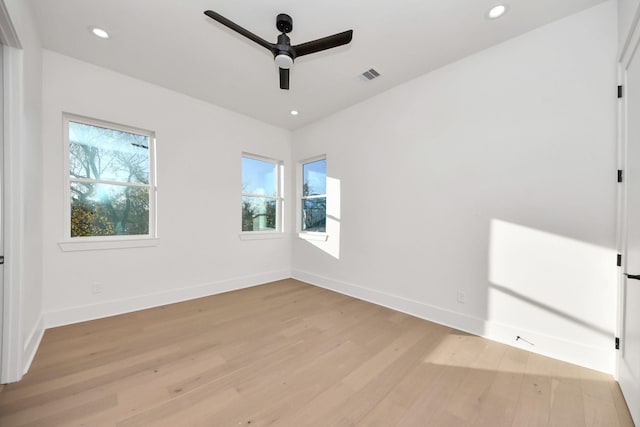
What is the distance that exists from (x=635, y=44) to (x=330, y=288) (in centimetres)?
373

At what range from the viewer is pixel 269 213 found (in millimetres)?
4527

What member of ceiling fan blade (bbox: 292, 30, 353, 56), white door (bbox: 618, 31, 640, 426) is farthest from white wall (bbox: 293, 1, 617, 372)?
ceiling fan blade (bbox: 292, 30, 353, 56)

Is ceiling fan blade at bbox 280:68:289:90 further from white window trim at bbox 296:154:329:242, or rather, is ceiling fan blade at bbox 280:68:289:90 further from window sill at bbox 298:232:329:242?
window sill at bbox 298:232:329:242

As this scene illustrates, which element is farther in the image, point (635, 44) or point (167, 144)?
point (167, 144)

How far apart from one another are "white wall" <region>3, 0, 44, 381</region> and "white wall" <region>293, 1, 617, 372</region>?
10.7 feet

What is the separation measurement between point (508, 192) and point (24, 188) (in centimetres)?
400

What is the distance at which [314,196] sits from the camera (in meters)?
4.36

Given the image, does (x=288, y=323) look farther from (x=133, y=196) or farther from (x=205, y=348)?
(x=133, y=196)

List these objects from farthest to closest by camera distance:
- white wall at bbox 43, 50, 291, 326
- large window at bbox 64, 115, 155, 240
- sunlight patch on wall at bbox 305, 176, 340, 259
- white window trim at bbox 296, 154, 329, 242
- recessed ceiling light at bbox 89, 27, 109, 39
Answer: white window trim at bbox 296, 154, 329, 242, sunlight patch on wall at bbox 305, 176, 340, 259, large window at bbox 64, 115, 155, 240, white wall at bbox 43, 50, 291, 326, recessed ceiling light at bbox 89, 27, 109, 39

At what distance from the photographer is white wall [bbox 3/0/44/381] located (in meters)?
1.67

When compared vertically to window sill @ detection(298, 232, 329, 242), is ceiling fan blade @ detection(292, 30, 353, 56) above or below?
above

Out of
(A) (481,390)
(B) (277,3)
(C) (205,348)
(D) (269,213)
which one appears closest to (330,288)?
(D) (269,213)

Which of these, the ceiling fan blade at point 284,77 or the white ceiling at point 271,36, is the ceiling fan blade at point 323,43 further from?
the white ceiling at point 271,36

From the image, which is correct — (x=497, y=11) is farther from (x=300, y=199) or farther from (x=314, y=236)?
(x=300, y=199)
